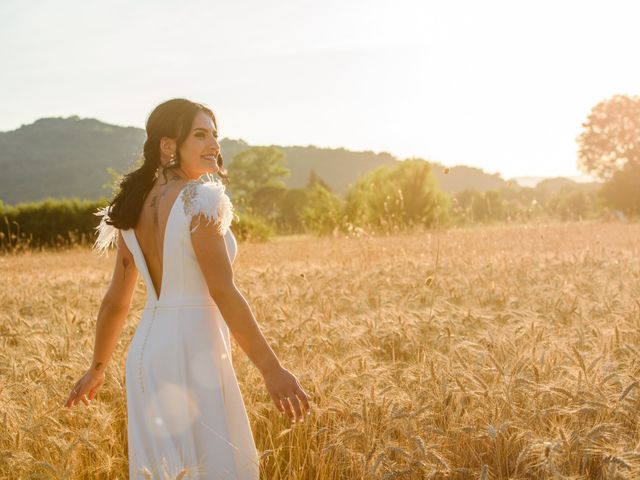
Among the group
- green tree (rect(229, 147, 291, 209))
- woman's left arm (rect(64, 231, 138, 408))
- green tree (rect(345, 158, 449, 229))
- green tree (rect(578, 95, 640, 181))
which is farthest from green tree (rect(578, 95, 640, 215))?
woman's left arm (rect(64, 231, 138, 408))

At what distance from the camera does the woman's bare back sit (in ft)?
7.25

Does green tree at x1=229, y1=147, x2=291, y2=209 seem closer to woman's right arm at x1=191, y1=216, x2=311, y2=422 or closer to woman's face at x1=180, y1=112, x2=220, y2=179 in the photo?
woman's face at x1=180, y1=112, x2=220, y2=179

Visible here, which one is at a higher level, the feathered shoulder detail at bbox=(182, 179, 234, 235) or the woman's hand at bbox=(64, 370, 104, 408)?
the feathered shoulder detail at bbox=(182, 179, 234, 235)

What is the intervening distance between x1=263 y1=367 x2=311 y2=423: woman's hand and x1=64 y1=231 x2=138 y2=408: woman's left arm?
2.84 feet

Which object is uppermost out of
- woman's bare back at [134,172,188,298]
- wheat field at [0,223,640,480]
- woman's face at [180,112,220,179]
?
woman's face at [180,112,220,179]

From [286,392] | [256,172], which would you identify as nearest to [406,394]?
[286,392]

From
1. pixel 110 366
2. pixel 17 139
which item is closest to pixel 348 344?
pixel 110 366

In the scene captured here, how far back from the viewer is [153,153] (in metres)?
2.33

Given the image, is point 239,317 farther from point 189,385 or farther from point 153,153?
point 153,153

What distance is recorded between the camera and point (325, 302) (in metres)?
5.20

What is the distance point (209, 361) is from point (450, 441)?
1142 mm

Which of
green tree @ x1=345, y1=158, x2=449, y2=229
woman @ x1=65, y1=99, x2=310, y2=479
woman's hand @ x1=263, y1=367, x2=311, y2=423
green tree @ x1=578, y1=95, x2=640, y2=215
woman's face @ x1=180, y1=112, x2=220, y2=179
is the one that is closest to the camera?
woman's hand @ x1=263, y1=367, x2=311, y2=423

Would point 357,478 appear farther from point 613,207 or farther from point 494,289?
point 613,207

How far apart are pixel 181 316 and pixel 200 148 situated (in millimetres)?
607
